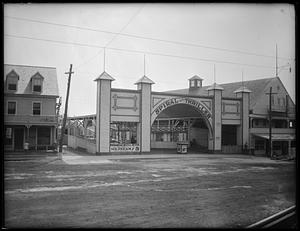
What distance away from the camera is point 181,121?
132 ft

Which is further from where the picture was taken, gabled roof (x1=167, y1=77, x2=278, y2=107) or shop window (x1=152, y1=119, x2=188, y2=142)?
shop window (x1=152, y1=119, x2=188, y2=142)

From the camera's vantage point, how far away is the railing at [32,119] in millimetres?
27062

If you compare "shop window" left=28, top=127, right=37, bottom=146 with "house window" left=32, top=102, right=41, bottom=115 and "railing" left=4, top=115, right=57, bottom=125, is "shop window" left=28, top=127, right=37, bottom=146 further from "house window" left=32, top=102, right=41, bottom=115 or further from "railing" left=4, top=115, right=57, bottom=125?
"house window" left=32, top=102, right=41, bottom=115

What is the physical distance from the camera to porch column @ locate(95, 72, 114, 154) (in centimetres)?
2766

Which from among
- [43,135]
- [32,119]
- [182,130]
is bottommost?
[43,135]

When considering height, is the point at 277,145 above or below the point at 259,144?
below

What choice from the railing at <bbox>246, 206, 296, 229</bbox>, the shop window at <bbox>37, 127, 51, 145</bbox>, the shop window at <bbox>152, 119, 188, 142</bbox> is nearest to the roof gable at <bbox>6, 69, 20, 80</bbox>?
the shop window at <bbox>37, 127, 51, 145</bbox>

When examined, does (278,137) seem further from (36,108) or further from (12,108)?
(12,108)

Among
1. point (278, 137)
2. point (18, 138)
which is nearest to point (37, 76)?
point (18, 138)

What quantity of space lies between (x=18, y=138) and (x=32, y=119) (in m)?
2.37

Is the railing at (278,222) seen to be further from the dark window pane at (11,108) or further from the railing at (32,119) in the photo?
the dark window pane at (11,108)

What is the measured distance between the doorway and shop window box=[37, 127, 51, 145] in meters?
1.52

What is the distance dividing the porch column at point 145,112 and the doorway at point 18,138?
1120 cm

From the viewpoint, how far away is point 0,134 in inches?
258
